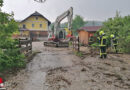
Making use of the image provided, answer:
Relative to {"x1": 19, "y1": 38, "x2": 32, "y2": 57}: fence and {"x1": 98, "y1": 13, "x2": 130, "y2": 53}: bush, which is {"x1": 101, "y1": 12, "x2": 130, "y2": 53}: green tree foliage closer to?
{"x1": 98, "y1": 13, "x2": 130, "y2": 53}: bush

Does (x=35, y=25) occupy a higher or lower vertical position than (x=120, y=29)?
higher

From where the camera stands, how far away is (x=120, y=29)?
11633 mm

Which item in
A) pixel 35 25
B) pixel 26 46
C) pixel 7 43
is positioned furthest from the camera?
pixel 35 25

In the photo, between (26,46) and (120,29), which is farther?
(120,29)

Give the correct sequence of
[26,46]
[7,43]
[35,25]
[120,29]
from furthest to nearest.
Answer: [35,25], [120,29], [26,46], [7,43]

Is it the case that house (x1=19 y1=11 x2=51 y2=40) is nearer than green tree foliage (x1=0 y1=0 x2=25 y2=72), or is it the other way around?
green tree foliage (x1=0 y1=0 x2=25 y2=72)

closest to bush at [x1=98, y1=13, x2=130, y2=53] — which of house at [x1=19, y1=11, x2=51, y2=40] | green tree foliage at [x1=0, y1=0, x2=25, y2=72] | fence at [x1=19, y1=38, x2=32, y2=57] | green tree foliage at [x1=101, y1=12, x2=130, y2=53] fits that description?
green tree foliage at [x1=101, y1=12, x2=130, y2=53]

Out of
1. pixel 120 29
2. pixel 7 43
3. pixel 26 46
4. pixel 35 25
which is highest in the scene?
pixel 35 25

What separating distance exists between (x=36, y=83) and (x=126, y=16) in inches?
493

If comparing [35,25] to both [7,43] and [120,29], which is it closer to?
[120,29]

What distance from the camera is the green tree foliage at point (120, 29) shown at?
419 inches

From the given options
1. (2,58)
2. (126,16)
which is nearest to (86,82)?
(2,58)

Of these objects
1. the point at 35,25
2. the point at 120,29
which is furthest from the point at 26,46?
the point at 35,25

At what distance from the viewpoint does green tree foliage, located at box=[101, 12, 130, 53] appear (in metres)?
10.6
